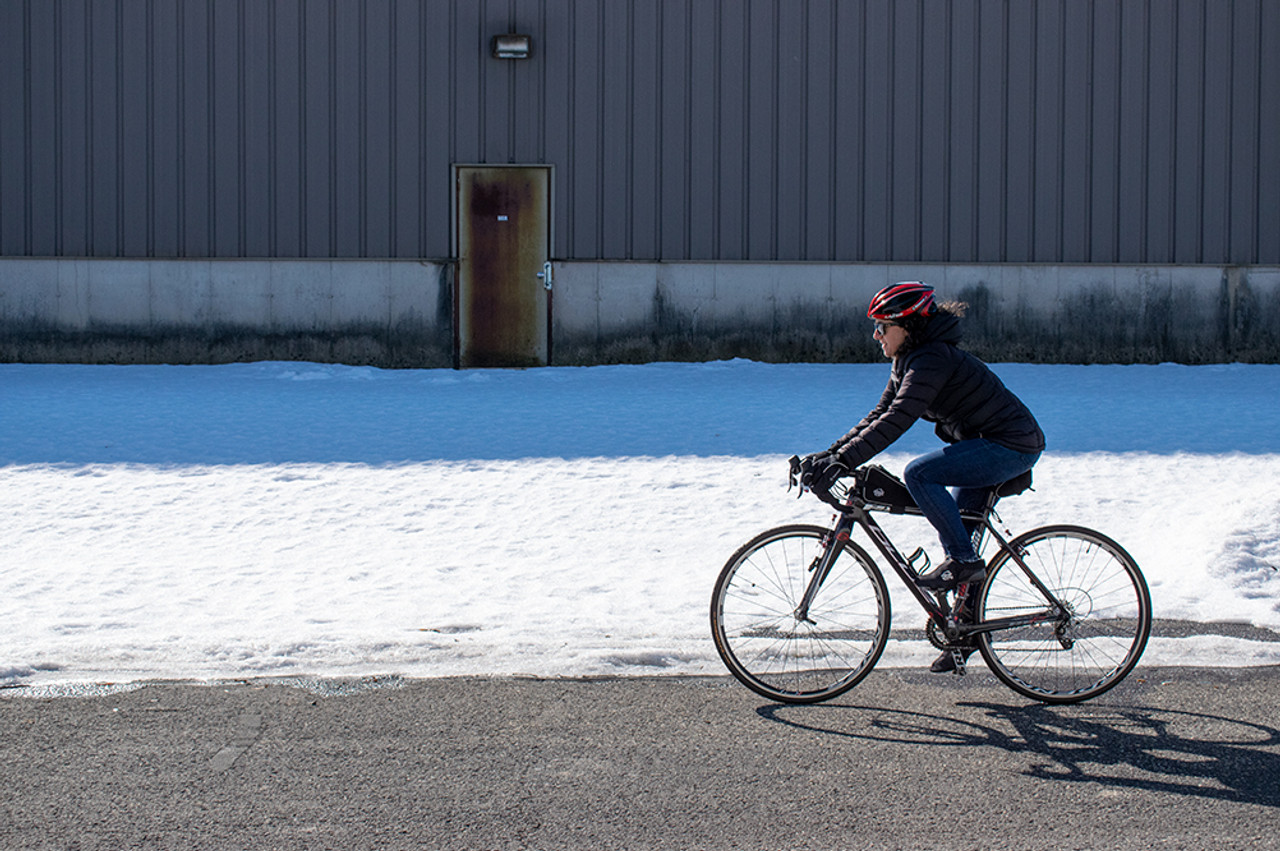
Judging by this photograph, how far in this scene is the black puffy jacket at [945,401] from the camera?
5.02 meters

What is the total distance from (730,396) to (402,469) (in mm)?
4472

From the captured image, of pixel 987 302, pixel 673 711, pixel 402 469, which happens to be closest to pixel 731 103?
pixel 987 302

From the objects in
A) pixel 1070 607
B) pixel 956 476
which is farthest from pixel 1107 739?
pixel 956 476

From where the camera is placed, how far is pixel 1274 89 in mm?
15695

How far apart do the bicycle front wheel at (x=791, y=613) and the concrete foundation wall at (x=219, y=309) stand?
10669mm

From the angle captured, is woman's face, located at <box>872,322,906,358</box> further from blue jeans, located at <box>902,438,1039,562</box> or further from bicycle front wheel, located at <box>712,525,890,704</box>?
bicycle front wheel, located at <box>712,525,890,704</box>

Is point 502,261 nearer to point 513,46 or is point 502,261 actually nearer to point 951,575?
point 513,46

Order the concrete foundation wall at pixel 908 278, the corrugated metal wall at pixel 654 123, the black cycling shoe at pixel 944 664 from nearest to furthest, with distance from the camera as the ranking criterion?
the black cycling shoe at pixel 944 664, the corrugated metal wall at pixel 654 123, the concrete foundation wall at pixel 908 278

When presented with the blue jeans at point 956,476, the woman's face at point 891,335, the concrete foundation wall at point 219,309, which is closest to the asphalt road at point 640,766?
the blue jeans at point 956,476

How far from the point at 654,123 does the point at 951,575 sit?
11019mm

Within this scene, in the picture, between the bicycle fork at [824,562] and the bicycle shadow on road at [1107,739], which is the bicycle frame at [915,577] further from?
the bicycle shadow on road at [1107,739]

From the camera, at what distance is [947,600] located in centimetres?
530

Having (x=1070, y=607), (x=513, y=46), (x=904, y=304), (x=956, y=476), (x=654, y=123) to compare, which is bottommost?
(x=1070, y=607)

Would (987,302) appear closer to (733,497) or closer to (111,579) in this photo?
(733,497)
